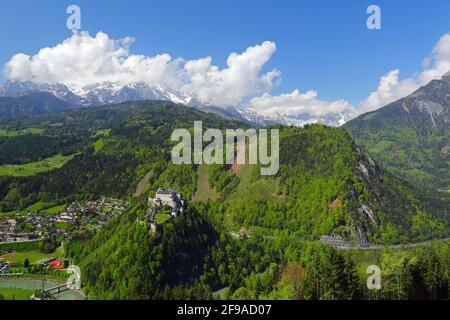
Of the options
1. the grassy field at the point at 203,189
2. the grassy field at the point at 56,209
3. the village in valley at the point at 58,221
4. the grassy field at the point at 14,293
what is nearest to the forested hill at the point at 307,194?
→ the grassy field at the point at 203,189

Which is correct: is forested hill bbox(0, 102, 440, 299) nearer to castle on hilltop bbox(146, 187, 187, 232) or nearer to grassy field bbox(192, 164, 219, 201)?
grassy field bbox(192, 164, 219, 201)

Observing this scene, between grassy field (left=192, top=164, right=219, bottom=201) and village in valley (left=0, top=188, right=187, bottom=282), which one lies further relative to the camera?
grassy field (left=192, top=164, right=219, bottom=201)

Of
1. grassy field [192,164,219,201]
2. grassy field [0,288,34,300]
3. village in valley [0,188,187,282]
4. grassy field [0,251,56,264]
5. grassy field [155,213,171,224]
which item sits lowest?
grassy field [0,288,34,300]

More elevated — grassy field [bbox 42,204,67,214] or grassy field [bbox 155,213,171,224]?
grassy field [bbox 155,213,171,224]

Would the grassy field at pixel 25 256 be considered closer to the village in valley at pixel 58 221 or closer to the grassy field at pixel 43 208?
the village in valley at pixel 58 221

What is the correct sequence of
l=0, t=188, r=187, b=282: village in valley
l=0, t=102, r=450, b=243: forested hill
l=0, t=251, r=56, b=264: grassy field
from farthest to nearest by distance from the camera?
l=0, t=102, r=450, b=243: forested hill
l=0, t=251, r=56, b=264: grassy field
l=0, t=188, r=187, b=282: village in valley

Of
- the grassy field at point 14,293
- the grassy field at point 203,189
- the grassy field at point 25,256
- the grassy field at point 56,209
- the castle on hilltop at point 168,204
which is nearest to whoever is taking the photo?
the grassy field at point 14,293

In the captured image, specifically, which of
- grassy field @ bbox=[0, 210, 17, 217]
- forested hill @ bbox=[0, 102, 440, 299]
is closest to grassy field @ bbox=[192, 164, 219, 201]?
forested hill @ bbox=[0, 102, 440, 299]

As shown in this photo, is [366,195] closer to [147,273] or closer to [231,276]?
[231,276]
